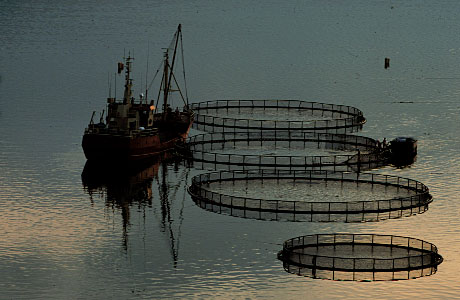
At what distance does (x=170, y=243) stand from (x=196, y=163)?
4080cm

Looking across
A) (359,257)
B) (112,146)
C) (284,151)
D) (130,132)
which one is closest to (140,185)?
(112,146)

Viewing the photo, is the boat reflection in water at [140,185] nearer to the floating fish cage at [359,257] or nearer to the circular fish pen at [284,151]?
the circular fish pen at [284,151]

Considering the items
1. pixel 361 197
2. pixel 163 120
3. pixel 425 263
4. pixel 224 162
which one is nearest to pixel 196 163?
pixel 224 162

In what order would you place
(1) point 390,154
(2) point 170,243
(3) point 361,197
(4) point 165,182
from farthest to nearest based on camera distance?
(1) point 390,154 < (4) point 165,182 < (3) point 361,197 < (2) point 170,243

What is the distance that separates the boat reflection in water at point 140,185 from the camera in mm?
147625

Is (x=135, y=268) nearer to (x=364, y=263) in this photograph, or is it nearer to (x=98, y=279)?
(x=98, y=279)

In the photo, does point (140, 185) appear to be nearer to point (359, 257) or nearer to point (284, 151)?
point (284, 151)

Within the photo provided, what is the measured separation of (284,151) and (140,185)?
27.5 meters

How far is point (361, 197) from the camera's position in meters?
152

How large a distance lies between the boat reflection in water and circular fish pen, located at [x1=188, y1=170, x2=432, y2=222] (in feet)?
16.1

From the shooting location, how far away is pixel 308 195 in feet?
497

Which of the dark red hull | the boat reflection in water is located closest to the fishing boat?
the dark red hull

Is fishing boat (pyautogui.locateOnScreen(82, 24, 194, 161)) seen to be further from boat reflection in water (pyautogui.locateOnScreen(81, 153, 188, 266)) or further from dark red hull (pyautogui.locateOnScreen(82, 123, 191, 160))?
boat reflection in water (pyautogui.locateOnScreen(81, 153, 188, 266))

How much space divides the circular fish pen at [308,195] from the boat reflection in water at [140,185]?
4918 mm
